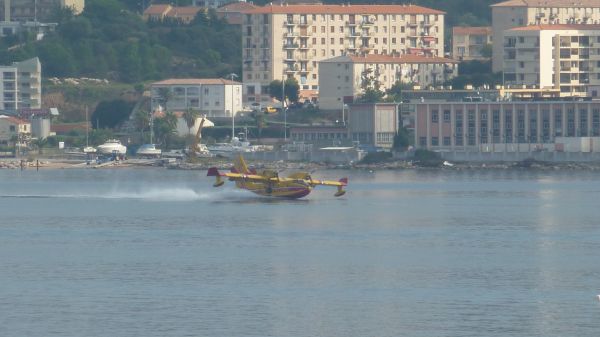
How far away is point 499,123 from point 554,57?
2047 centimetres

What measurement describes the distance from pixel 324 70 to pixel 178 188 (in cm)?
5803

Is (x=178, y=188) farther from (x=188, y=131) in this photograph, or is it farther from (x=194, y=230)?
(x=188, y=131)

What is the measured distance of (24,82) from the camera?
627 feet

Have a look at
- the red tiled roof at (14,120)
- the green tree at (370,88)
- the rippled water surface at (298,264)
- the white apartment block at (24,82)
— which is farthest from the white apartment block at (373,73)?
the rippled water surface at (298,264)

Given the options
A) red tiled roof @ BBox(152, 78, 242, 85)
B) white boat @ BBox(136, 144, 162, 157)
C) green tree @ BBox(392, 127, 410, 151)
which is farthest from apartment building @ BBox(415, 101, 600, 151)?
white boat @ BBox(136, 144, 162, 157)

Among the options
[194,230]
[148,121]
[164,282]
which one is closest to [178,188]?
[194,230]

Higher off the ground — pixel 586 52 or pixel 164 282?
pixel 586 52

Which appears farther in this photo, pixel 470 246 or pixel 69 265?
pixel 470 246

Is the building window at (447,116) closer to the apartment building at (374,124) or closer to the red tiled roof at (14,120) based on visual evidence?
the apartment building at (374,124)

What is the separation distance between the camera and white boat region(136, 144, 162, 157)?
577ft

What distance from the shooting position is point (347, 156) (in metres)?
169

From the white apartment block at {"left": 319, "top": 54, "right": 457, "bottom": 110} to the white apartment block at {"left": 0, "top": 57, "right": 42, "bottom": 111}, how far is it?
29.6 m

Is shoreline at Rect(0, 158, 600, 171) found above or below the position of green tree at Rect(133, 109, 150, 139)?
below

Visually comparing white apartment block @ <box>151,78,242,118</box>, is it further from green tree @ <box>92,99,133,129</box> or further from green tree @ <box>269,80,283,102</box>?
green tree @ <box>269,80,283,102</box>
